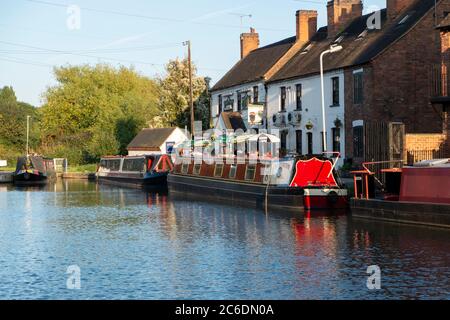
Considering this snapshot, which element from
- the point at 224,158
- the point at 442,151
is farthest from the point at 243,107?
the point at 442,151

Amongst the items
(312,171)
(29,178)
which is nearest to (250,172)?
(312,171)

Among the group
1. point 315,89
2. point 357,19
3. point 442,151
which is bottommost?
point 442,151

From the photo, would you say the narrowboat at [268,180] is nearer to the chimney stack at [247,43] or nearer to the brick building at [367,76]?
the brick building at [367,76]

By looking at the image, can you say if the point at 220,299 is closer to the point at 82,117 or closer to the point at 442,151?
the point at 442,151

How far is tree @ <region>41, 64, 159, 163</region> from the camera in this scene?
77.3 meters

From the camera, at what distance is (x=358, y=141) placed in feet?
129

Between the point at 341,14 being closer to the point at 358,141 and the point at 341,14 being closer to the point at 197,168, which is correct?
the point at 358,141

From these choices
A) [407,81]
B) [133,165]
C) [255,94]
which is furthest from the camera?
[133,165]

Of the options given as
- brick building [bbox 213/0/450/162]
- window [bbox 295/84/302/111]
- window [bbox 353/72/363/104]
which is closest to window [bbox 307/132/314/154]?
brick building [bbox 213/0/450/162]

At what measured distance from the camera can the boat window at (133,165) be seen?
2185 inches

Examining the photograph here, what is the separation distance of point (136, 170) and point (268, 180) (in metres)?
24.6

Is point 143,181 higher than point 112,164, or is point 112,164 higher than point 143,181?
point 112,164
